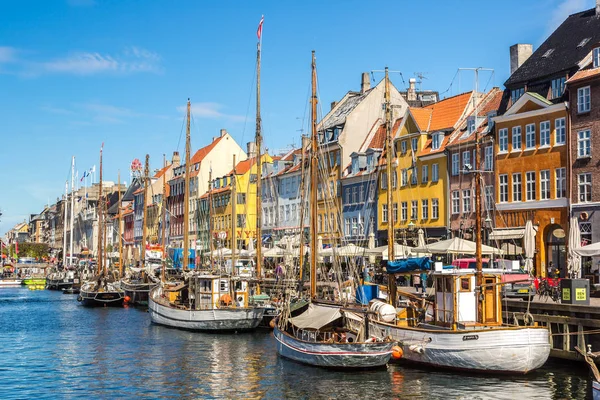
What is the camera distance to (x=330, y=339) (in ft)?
110

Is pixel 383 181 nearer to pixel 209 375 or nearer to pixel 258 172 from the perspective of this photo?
pixel 258 172

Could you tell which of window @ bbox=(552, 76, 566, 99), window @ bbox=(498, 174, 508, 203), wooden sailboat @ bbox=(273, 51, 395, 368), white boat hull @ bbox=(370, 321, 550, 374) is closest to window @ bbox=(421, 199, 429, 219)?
window @ bbox=(498, 174, 508, 203)

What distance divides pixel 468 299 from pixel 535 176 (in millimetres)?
22965

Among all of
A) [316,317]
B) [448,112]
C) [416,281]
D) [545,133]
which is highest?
[448,112]

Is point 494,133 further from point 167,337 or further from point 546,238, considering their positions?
point 167,337

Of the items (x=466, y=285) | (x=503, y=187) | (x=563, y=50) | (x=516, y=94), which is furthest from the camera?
(x=516, y=94)

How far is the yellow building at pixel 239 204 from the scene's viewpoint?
99.3 metres

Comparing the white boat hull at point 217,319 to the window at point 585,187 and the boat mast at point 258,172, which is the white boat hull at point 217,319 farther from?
the window at point 585,187

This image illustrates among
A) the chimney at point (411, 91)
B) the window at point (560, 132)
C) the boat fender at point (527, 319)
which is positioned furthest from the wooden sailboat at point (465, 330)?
the chimney at point (411, 91)

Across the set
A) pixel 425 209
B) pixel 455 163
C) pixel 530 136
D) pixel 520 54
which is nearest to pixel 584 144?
pixel 530 136

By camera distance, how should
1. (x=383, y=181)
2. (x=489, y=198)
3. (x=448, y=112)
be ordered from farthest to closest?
(x=383, y=181) < (x=448, y=112) < (x=489, y=198)

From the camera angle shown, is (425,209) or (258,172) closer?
(258,172)

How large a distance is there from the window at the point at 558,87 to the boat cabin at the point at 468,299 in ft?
75.7

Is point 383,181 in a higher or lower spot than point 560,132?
lower
